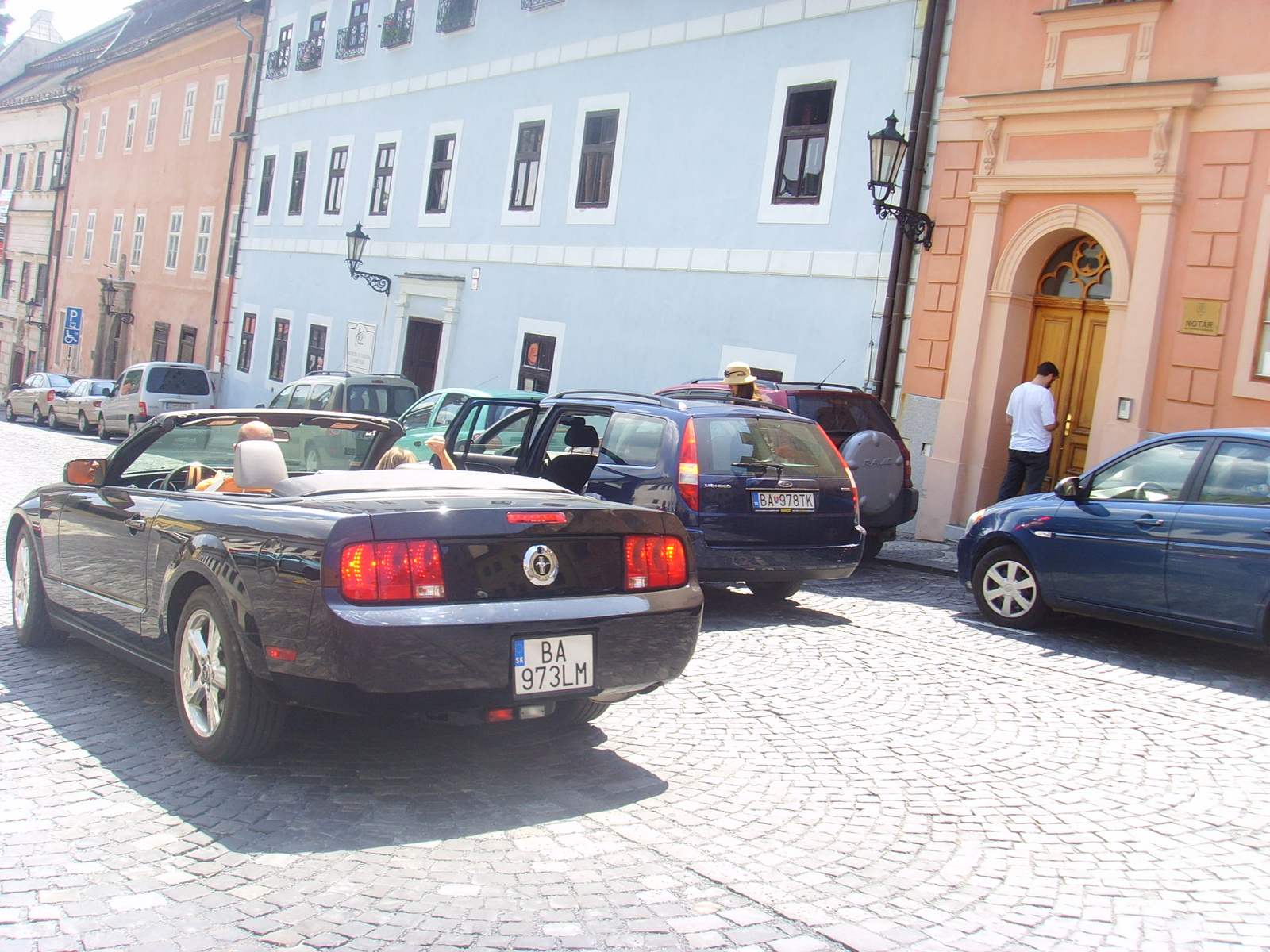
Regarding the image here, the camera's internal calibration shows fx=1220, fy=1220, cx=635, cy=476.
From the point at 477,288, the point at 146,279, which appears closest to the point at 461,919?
the point at 477,288

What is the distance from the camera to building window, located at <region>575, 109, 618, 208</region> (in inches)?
784

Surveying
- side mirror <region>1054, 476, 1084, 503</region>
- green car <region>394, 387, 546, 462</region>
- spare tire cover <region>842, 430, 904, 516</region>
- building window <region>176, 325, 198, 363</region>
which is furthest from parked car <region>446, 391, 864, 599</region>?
building window <region>176, 325, 198, 363</region>

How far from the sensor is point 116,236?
4281 centimetres

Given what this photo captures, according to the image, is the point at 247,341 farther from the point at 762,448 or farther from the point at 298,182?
the point at 762,448

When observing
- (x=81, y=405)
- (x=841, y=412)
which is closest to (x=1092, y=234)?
(x=841, y=412)

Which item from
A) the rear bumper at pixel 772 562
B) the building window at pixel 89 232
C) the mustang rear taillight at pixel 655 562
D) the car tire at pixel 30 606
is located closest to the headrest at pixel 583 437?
the rear bumper at pixel 772 562

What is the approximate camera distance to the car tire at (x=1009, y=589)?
8.55 meters

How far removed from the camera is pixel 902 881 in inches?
153

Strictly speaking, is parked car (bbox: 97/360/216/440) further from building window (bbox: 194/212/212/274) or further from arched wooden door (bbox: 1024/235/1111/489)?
arched wooden door (bbox: 1024/235/1111/489)

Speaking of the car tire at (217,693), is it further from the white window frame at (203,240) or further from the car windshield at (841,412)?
the white window frame at (203,240)

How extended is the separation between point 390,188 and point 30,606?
2099 centimetres

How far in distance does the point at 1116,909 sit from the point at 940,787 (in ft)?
3.87

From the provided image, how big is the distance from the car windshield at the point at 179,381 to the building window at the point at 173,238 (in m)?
9.21

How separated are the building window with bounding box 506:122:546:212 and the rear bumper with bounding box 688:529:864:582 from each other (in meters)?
14.4
